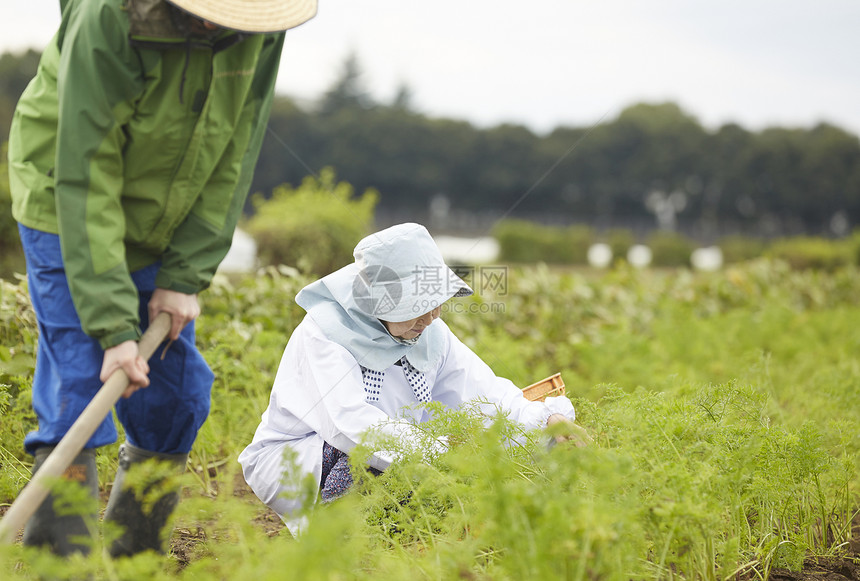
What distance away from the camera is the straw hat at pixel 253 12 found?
168 centimetres

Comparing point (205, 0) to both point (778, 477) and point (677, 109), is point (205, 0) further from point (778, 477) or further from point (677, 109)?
point (677, 109)

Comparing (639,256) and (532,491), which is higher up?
(532,491)

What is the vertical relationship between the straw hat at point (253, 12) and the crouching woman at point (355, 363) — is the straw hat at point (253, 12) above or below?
above

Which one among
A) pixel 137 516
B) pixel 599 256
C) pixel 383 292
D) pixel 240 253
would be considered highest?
pixel 383 292

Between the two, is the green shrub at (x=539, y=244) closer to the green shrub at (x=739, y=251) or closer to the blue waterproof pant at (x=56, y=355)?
the green shrub at (x=739, y=251)

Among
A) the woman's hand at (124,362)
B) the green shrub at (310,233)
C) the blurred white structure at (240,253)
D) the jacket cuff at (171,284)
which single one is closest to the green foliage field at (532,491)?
the woman's hand at (124,362)

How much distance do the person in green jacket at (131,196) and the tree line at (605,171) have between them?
4398cm

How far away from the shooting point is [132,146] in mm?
1774

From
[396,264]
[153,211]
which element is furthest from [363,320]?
[153,211]

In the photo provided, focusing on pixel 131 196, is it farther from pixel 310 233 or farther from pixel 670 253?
pixel 670 253

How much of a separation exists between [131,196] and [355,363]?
2.71 ft

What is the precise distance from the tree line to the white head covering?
4370cm

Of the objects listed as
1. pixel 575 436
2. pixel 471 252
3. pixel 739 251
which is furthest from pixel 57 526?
pixel 739 251

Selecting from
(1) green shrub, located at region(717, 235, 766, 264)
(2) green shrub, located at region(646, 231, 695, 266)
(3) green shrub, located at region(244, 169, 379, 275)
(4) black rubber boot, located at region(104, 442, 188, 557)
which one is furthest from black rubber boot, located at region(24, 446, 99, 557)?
(1) green shrub, located at region(717, 235, 766, 264)
